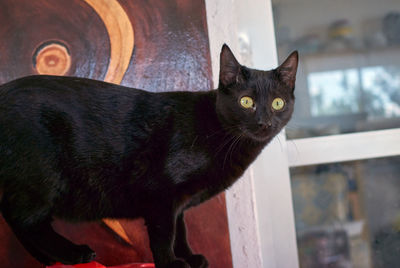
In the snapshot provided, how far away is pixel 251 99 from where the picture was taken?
3.52ft

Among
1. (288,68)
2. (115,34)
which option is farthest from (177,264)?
(115,34)

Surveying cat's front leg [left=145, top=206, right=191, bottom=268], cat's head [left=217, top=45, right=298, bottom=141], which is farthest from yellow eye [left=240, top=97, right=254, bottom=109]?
cat's front leg [left=145, top=206, right=191, bottom=268]

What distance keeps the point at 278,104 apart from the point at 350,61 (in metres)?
0.85

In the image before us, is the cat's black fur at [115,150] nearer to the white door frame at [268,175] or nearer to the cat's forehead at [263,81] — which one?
the cat's forehead at [263,81]

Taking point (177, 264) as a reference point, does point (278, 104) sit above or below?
above

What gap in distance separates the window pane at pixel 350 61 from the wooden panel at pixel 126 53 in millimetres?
529

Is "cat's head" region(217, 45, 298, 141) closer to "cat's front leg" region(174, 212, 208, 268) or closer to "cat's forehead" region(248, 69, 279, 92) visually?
"cat's forehead" region(248, 69, 279, 92)

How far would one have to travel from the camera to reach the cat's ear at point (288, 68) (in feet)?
3.68

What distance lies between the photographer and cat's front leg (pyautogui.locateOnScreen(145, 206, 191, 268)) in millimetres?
1011

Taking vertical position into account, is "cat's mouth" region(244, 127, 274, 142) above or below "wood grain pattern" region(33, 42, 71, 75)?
below

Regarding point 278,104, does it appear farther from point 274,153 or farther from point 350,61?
point 350,61

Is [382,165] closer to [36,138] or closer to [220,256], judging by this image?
[220,256]

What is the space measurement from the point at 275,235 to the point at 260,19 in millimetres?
894

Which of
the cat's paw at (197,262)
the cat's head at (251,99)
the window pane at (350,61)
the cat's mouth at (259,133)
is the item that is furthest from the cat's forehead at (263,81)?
the window pane at (350,61)
